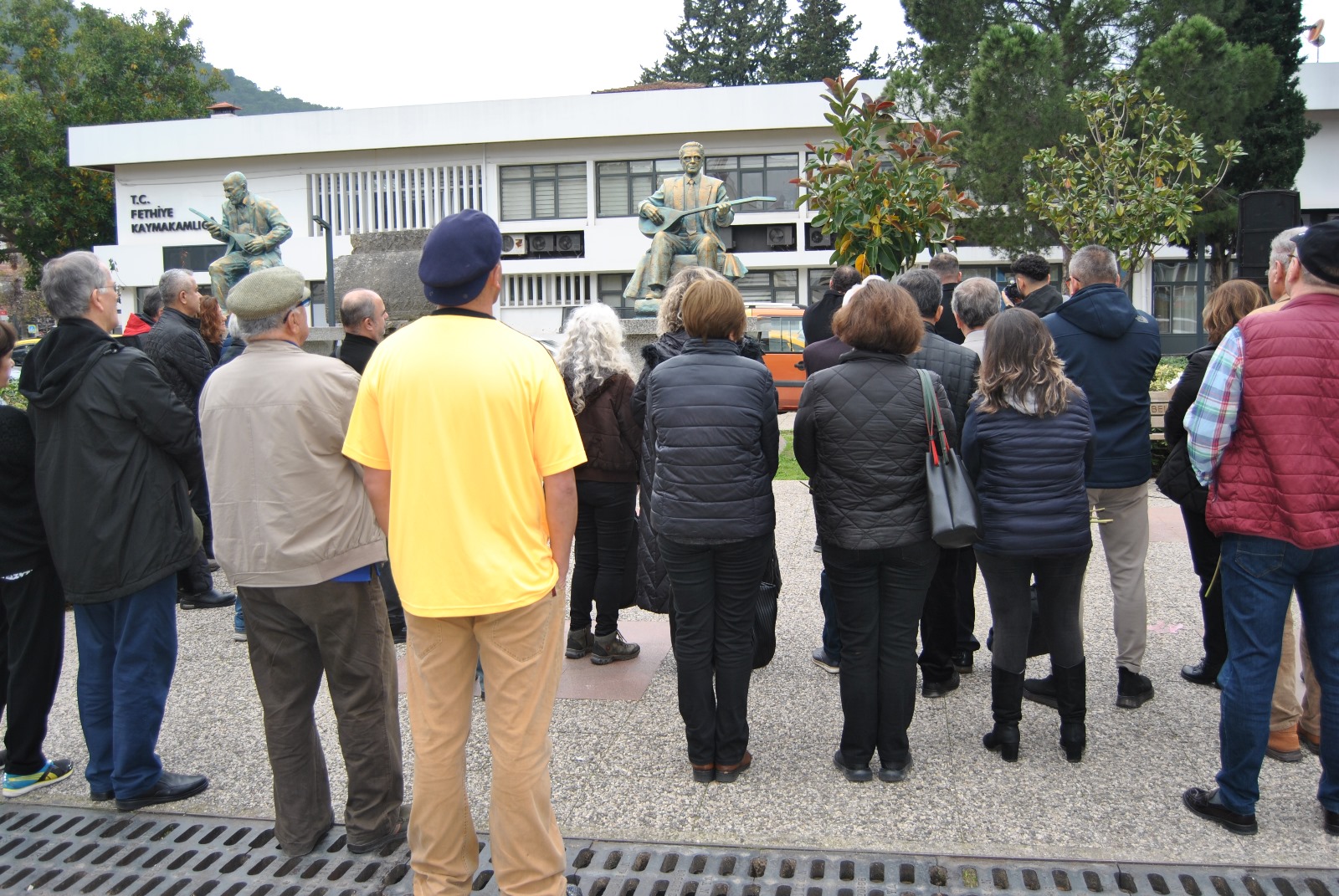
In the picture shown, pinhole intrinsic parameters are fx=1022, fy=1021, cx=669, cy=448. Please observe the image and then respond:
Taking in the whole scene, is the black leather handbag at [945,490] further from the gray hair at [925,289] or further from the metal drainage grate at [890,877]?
the gray hair at [925,289]

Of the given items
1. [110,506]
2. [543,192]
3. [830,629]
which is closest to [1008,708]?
[830,629]

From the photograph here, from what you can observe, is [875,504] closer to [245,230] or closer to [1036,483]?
[1036,483]

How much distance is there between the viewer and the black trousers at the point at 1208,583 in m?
4.52

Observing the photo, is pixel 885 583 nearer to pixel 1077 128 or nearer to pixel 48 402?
pixel 48 402

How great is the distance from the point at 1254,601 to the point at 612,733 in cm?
254

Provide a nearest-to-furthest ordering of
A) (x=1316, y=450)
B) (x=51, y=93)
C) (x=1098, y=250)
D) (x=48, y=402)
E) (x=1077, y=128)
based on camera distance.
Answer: (x=1316, y=450) < (x=48, y=402) < (x=1098, y=250) < (x=1077, y=128) < (x=51, y=93)

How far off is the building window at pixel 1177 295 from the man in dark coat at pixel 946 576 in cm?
3346

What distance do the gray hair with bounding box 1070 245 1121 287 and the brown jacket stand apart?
7.15 ft

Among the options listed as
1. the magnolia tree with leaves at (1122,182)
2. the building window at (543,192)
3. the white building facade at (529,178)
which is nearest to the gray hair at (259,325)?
the magnolia tree with leaves at (1122,182)

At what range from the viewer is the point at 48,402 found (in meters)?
3.77

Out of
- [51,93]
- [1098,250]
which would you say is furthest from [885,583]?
[51,93]

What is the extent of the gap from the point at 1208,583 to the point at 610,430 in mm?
2867

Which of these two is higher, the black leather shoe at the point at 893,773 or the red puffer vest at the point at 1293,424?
the red puffer vest at the point at 1293,424

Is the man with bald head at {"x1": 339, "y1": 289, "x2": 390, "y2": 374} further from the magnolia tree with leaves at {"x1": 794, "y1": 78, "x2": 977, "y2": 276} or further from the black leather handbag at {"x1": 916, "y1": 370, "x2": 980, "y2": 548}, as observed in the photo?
the magnolia tree with leaves at {"x1": 794, "y1": 78, "x2": 977, "y2": 276}
